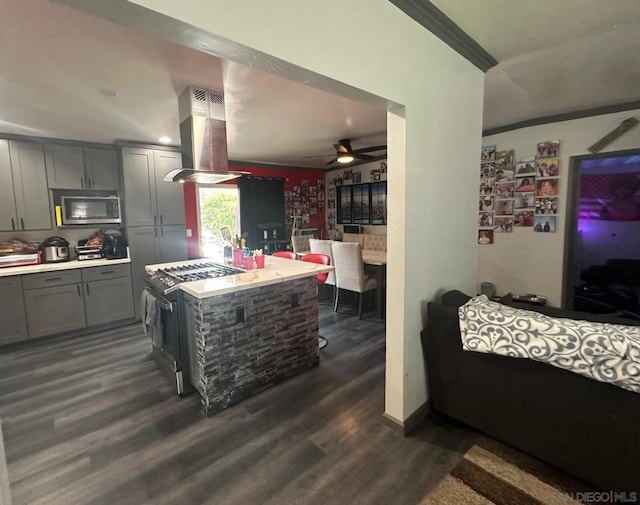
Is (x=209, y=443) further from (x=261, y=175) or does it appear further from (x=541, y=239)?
(x=261, y=175)

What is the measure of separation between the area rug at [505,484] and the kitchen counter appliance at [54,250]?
4518mm

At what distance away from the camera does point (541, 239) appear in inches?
149

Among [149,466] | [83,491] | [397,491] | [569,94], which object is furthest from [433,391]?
[569,94]

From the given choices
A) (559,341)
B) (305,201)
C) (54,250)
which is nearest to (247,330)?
(559,341)

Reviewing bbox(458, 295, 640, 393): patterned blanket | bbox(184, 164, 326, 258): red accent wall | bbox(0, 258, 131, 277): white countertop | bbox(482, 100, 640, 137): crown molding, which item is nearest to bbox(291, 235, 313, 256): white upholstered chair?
bbox(184, 164, 326, 258): red accent wall

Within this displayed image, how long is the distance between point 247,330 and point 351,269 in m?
1.89

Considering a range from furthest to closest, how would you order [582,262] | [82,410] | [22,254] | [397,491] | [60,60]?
[582,262] → [22,254] → [82,410] → [60,60] → [397,491]

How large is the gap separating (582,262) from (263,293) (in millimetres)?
4191

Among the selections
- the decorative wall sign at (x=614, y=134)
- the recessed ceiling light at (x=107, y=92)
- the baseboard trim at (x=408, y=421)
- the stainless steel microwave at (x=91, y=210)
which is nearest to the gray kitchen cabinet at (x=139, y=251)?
the stainless steel microwave at (x=91, y=210)

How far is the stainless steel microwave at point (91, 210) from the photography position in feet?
12.7

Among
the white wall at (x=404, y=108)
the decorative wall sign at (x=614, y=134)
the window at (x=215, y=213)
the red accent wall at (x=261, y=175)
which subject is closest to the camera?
the white wall at (x=404, y=108)

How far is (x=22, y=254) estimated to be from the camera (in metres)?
3.58

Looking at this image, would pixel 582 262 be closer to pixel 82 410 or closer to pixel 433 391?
pixel 433 391

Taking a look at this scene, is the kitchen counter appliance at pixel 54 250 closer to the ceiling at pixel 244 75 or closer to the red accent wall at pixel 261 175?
the ceiling at pixel 244 75
